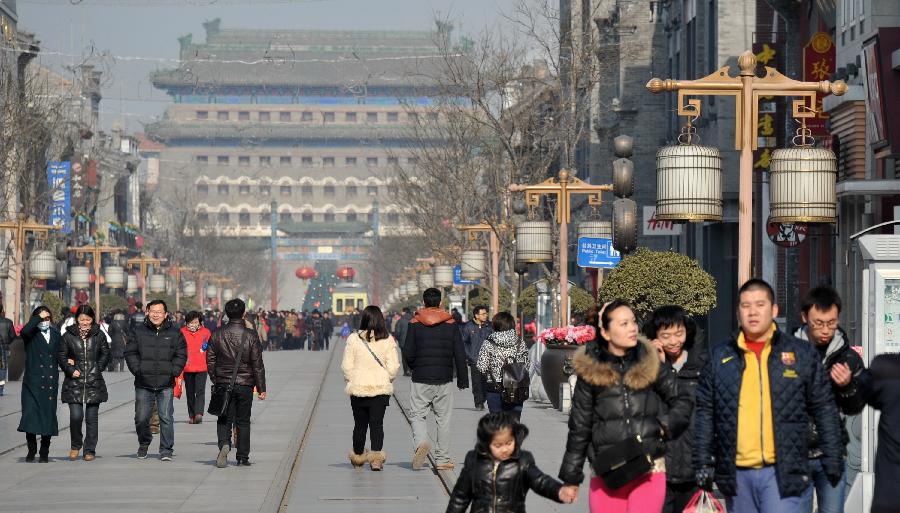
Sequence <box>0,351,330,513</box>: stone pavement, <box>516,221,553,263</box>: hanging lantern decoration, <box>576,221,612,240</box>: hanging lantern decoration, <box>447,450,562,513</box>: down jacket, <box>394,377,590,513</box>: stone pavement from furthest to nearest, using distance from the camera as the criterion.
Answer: <box>516,221,553,263</box>: hanging lantern decoration < <box>576,221,612,240</box>: hanging lantern decoration < <box>394,377,590,513</box>: stone pavement < <box>0,351,330,513</box>: stone pavement < <box>447,450,562,513</box>: down jacket

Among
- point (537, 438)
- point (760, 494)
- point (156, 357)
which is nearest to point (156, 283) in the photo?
point (537, 438)

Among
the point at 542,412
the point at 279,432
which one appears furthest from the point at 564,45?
the point at 279,432

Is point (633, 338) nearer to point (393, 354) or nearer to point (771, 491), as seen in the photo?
point (771, 491)

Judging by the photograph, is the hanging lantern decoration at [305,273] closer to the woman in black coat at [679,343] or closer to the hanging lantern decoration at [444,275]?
the hanging lantern decoration at [444,275]

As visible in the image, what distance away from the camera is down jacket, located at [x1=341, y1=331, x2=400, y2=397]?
58.7ft

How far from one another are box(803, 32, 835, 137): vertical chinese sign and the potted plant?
19.8 ft

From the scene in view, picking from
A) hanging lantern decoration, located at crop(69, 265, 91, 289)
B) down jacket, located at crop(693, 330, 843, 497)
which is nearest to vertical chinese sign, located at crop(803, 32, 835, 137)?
down jacket, located at crop(693, 330, 843, 497)

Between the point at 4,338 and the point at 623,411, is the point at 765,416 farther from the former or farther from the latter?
the point at 4,338

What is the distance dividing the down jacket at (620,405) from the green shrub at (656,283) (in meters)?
20.8

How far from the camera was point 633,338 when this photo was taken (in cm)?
937

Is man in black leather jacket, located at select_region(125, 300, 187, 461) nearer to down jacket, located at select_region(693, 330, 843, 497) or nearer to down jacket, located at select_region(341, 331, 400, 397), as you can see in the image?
down jacket, located at select_region(341, 331, 400, 397)

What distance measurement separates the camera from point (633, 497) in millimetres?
9258

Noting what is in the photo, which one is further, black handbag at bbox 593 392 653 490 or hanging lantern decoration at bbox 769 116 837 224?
hanging lantern decoration at bbox 769 116 837 224

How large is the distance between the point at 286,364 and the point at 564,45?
14931mm
